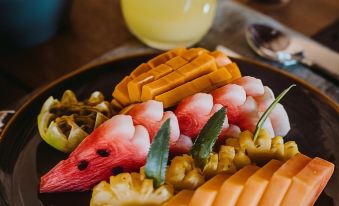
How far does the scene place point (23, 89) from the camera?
0.92m

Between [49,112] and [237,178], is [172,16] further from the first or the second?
[237,178]

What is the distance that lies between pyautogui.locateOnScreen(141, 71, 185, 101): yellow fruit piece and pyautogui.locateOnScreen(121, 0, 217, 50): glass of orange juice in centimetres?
27

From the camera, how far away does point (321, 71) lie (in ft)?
3.02

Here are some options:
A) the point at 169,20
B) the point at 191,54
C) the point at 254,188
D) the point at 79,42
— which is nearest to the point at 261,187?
the point at 254,188

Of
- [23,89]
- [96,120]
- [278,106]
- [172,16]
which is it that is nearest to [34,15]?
[23,89]

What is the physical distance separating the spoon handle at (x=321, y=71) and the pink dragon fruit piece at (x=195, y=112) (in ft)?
1.23

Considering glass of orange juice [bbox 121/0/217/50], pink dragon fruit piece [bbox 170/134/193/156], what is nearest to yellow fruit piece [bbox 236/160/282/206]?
pink dragon fruit piece [bbox 170/134/193/156]

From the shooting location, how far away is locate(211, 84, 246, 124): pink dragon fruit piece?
2.00 feet

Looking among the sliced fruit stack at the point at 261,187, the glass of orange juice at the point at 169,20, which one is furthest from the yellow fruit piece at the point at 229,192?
the glass of orange juice at the point at 169,20

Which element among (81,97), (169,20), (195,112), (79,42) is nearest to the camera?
(195,112)

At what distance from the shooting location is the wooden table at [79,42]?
3.08 feet

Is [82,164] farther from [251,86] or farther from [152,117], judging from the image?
[251,86]

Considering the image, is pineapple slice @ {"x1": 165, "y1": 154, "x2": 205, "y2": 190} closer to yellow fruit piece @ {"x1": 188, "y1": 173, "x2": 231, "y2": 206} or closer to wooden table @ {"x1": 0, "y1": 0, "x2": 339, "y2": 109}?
yellow fruit piece @ {"x1": 188, "y1": 173, "x2": 231, "y2": 206}

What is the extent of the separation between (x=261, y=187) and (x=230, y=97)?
0.14 m
